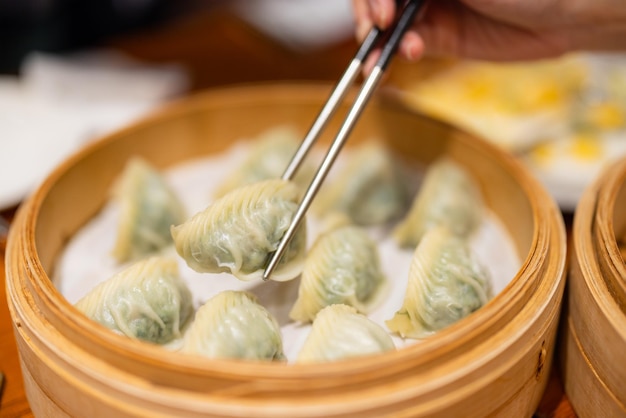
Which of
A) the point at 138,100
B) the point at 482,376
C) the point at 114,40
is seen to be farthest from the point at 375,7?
the point at 114,40

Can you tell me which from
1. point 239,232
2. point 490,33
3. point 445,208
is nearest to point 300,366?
point 239,232

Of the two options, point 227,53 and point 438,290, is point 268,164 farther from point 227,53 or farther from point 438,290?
point 227,53

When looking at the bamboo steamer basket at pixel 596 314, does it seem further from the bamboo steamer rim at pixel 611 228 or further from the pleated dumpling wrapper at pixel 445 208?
the pleated dumpling wrapper at pixel 445 208

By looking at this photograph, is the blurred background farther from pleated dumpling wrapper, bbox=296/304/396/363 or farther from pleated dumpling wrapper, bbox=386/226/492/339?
pleated dumpling wrapper, bbox=296/304/396/363

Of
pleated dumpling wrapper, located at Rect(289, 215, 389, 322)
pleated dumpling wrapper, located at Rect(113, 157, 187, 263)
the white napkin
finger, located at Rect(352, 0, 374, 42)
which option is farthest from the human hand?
the white napkin

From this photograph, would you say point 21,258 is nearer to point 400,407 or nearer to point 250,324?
point 250,324

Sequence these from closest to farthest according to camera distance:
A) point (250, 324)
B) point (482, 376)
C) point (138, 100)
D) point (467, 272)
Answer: point (482, 376), point (250, 324), point (467, 272), point (138, 100)

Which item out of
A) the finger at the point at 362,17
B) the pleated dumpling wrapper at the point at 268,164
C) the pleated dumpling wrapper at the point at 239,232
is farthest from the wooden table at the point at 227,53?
the pleated dumpling wrapper at the point at 239,232
